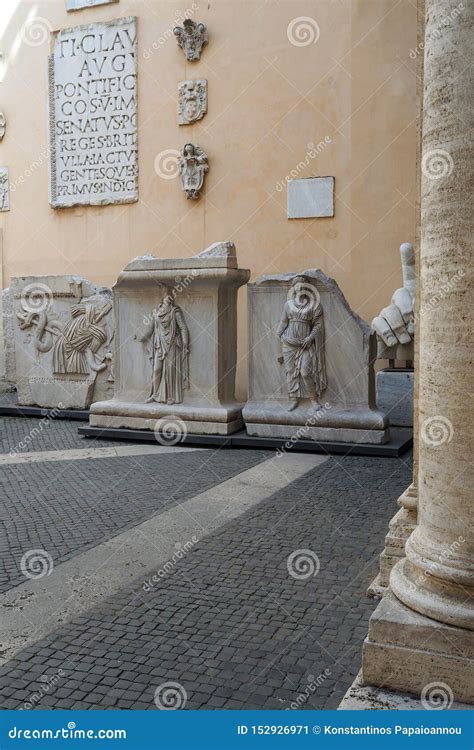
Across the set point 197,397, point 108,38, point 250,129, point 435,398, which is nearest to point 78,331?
point 197,397

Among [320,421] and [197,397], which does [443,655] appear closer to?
[320,421]

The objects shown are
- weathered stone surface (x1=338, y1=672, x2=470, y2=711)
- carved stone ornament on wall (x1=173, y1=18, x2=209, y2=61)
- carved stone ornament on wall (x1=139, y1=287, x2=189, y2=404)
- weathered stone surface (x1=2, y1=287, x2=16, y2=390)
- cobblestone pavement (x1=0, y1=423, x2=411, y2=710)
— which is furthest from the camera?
carved stone ornament on wall (x1=173, y1=18, x2=209, y2=61)

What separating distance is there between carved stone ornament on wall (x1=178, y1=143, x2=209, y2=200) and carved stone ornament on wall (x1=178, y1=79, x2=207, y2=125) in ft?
1.38

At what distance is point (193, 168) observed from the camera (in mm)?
10500

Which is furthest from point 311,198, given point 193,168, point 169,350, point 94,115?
point 94,115

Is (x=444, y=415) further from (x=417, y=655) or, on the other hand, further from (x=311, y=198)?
(x=311, y=198)

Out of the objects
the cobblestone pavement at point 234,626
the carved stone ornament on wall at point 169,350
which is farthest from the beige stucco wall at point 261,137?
the cobblestone pavement at point 234,626

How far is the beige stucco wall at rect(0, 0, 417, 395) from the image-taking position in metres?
9.21

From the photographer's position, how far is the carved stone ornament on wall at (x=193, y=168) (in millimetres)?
10438

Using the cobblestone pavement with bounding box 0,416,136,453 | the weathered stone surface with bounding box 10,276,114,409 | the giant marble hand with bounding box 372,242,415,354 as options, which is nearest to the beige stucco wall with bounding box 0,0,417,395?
the giant marble hand with bounding box 372,242,415,354

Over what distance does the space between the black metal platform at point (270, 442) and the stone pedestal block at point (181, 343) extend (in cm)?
10

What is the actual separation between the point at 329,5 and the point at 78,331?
5.42m

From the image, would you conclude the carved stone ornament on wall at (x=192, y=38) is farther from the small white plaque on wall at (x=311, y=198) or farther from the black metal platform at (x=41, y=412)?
the black metal platform at (x=41, y=412)

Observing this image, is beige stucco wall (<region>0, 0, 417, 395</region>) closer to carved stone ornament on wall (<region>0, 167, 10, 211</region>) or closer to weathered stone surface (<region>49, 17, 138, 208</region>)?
weathered stone surface (<region>49, 17, 138, 208</region>)
